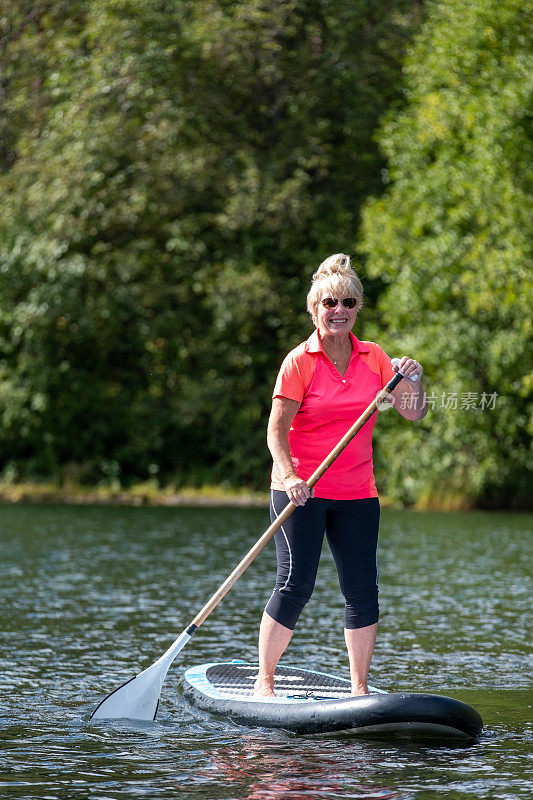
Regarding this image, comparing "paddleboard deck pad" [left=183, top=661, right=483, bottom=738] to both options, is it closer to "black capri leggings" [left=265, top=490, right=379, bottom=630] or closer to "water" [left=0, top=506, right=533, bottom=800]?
"water" [left=0, top=506, right=533, bottom=800]

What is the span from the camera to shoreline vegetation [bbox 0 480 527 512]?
2702 centimetres

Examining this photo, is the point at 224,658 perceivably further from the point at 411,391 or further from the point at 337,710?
the point at 411,391

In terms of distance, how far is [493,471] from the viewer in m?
25.4

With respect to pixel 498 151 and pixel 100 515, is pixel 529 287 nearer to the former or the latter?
pixel 498 151

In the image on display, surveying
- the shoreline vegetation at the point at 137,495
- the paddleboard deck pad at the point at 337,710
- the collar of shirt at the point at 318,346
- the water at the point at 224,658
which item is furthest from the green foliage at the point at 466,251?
the collar of shirt at the point at 318,346

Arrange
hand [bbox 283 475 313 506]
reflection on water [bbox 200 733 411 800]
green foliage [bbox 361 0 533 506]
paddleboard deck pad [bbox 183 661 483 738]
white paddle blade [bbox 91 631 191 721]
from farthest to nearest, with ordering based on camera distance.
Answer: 1. green foliage [bbox 361 0 533 506]
2. white paddle blade [bbox 91 631 191 721]
3. hand [bbox 283 475 313 506]
4. paddleboard deck pad [bbox 183 661 483 738]
5. reflection on water [bbox 200 733 411 800]

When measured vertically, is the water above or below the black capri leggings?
below

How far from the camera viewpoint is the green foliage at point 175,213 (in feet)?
91.9

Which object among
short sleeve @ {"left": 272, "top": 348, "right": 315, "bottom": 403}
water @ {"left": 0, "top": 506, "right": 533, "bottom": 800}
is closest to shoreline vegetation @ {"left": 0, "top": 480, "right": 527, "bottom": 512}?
water @ {"left": 0, "top": 506, "right": 533, "bottom": 800}

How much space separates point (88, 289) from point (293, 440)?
74.1 feet

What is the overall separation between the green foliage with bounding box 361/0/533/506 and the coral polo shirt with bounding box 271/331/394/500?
18052 mm

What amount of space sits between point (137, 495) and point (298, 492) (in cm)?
2206

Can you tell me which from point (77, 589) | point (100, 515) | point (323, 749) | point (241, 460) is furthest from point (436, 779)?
point (241, 460)

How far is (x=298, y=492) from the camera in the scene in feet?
20.7
